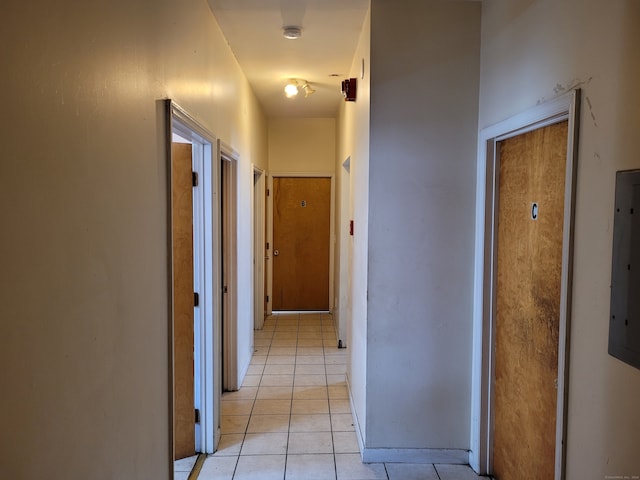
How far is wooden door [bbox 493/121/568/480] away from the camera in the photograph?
6.23 ft

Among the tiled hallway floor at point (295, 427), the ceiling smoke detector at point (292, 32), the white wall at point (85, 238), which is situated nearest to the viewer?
the white wall at point (85, 238)

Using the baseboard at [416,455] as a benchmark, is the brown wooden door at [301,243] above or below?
above

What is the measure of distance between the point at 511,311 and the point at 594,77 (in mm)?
1212

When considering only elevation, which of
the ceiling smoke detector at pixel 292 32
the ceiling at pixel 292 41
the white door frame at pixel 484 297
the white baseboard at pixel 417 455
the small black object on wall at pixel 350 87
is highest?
the ceiling at pixel 292 41

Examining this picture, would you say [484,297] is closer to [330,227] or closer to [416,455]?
[416,455]

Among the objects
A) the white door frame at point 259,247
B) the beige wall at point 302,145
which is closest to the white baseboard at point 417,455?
the white door frame at point 259,247

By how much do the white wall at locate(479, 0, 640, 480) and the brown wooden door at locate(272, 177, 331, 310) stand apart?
4620 millimetres

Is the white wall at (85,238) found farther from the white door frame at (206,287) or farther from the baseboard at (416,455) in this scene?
the baseboard at (416,455)

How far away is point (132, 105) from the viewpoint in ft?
4.76

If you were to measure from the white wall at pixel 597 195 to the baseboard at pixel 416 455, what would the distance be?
113 cm

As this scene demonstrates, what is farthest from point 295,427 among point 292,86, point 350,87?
point 292,86

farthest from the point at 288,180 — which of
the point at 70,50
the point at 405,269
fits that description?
the point at 70,50

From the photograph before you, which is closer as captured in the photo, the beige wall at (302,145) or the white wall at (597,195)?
the white wall at (597,195)

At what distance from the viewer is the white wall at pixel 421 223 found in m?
2.56
